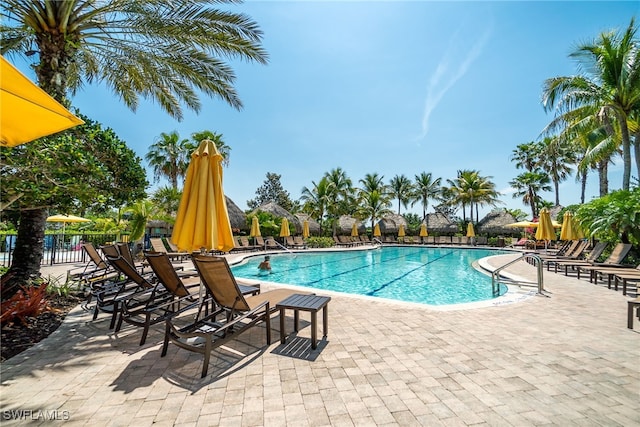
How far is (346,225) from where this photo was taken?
34750mm

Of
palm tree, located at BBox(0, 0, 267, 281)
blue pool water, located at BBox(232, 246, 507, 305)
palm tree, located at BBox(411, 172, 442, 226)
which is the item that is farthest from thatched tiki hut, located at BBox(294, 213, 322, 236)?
palm tree, located at BBox(0, 0, 267, 281)

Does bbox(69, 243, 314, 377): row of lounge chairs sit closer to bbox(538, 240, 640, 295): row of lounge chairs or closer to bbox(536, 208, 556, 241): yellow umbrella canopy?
bbox(538, 240, 640, 295): row of lounge chairs

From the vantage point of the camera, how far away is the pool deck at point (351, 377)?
2234mm

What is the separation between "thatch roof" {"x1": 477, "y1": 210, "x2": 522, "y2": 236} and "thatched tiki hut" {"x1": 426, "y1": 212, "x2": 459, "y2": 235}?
327cm

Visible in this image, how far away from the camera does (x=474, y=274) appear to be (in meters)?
11.5

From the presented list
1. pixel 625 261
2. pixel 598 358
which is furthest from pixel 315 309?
pixel 625 261

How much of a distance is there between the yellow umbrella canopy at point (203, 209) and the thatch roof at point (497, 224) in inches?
1364

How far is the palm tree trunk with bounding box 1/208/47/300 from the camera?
5133mm

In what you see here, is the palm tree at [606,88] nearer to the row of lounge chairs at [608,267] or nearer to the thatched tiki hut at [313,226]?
the row of lounge chairs at [608,267]

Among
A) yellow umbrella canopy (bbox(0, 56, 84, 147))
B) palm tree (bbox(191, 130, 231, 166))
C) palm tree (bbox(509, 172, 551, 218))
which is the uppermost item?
palm tree (bbox(191, 130, 231, 166))

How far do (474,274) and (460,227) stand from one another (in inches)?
956

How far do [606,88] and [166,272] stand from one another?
1638cm

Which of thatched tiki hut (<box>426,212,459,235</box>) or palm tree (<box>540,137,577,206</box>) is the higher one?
palm tree (<box>540,137,577,206</box>)

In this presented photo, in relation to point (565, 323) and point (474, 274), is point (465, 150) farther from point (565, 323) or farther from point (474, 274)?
point (565, 323)
